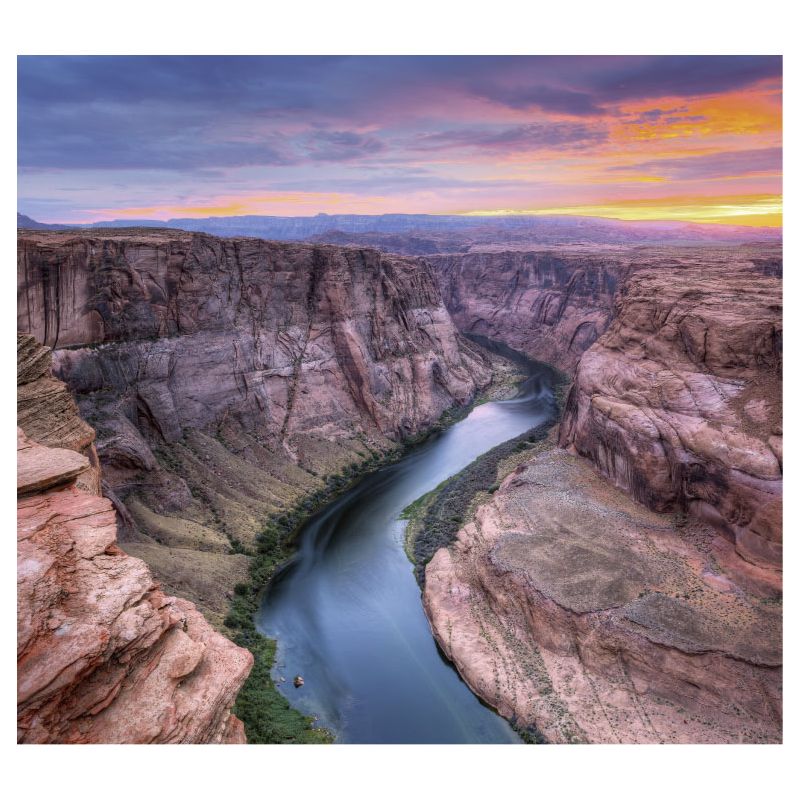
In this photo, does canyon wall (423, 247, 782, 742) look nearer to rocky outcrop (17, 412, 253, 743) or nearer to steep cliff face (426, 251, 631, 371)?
rocky outcrop (17, 412, 253, 743)

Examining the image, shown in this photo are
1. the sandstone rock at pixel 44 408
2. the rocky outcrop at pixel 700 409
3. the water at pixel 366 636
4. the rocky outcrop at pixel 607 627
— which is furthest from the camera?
the rocky outcrop at pixel 700 409

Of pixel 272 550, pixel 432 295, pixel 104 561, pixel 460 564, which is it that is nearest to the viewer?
pixel 104 561

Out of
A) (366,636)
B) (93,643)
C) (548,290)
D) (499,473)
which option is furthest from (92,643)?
(548,290)

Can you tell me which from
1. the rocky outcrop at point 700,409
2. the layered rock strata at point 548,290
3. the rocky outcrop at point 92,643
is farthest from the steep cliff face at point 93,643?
the layered rock strata at point 548,290

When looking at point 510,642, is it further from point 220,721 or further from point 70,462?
point 70,462

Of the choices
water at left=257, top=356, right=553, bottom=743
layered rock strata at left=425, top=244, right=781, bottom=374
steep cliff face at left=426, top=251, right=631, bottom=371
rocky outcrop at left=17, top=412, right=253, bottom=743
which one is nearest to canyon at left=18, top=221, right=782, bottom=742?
rocky outcrop at left=17, top=412, right=253, bottom=743

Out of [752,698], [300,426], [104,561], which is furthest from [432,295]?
[104,561]

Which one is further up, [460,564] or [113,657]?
[113,657]

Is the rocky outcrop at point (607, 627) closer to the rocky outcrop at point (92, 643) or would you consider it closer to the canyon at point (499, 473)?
the canyon at point (499, 473)
